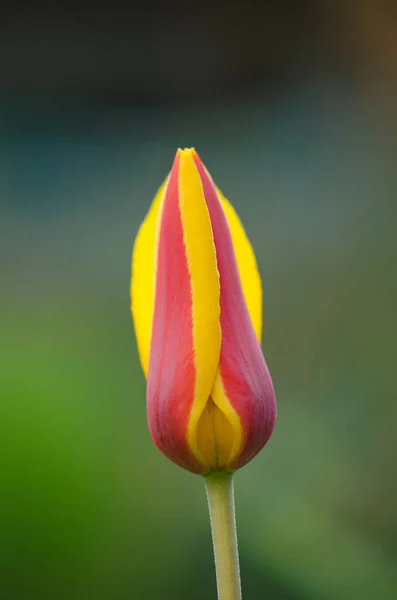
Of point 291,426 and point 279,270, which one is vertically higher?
point 279,270

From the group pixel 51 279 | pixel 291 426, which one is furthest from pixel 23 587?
pixel 51 279

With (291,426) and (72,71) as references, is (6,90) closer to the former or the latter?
(72,71)

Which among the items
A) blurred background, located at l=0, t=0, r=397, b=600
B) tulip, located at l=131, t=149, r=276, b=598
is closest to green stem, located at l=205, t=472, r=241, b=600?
tulip, located at l=131, t=149, r=276, b=598

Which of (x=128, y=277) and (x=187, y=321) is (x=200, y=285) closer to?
(x=187, y=321)

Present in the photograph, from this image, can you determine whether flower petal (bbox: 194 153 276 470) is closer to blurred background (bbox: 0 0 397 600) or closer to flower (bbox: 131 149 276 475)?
flower (bbox: 131 149 276 475)

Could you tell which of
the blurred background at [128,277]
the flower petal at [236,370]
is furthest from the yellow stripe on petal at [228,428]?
the blurred background at [128,277]

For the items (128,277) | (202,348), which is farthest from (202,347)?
(128,277)

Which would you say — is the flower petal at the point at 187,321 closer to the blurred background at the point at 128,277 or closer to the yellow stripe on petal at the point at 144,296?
the yellow stripe on petal at the point at 144,296
